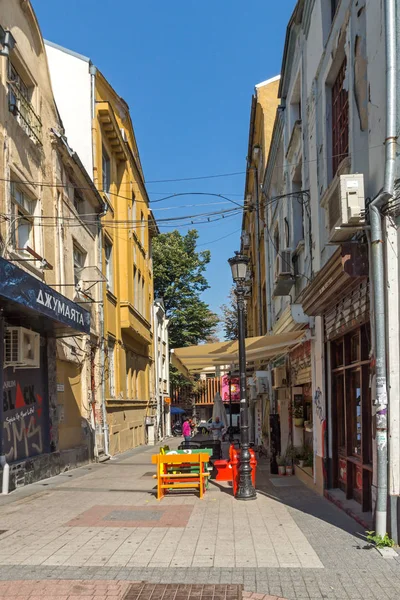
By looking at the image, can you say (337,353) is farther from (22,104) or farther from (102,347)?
(102,347)

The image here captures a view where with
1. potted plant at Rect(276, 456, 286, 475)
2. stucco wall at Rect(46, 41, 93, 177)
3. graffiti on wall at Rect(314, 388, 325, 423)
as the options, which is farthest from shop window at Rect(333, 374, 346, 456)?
stucco wall at Rect(46, 41, 93, 177)

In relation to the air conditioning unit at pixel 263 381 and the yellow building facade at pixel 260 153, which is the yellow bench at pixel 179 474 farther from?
the yellow building facade at pixel 260 153

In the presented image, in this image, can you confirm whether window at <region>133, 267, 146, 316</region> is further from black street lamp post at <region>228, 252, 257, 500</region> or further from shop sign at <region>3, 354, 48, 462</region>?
black street lamp post at <region>228, 252, 257, 500</region>

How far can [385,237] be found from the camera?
6.46 meters

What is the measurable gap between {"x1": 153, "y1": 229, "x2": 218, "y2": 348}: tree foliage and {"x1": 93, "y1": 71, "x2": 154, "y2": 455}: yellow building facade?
1412 cm

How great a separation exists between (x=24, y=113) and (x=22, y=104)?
296 mm

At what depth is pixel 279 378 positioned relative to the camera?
16.5m

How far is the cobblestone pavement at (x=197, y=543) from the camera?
5.34 m

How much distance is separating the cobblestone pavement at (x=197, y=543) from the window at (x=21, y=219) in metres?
5.05

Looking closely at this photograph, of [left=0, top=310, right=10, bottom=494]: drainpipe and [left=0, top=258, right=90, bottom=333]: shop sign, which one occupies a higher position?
[left=0, top=258, right=90, bottom=333]: shop sign

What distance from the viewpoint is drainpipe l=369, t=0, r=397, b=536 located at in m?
6.23

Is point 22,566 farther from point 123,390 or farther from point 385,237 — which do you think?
point 123,390

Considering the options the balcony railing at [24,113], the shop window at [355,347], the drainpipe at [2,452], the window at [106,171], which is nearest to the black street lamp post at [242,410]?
the shop window at [355,347]

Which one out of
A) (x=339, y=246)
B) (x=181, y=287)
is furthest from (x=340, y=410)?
(x=181, y=287)
